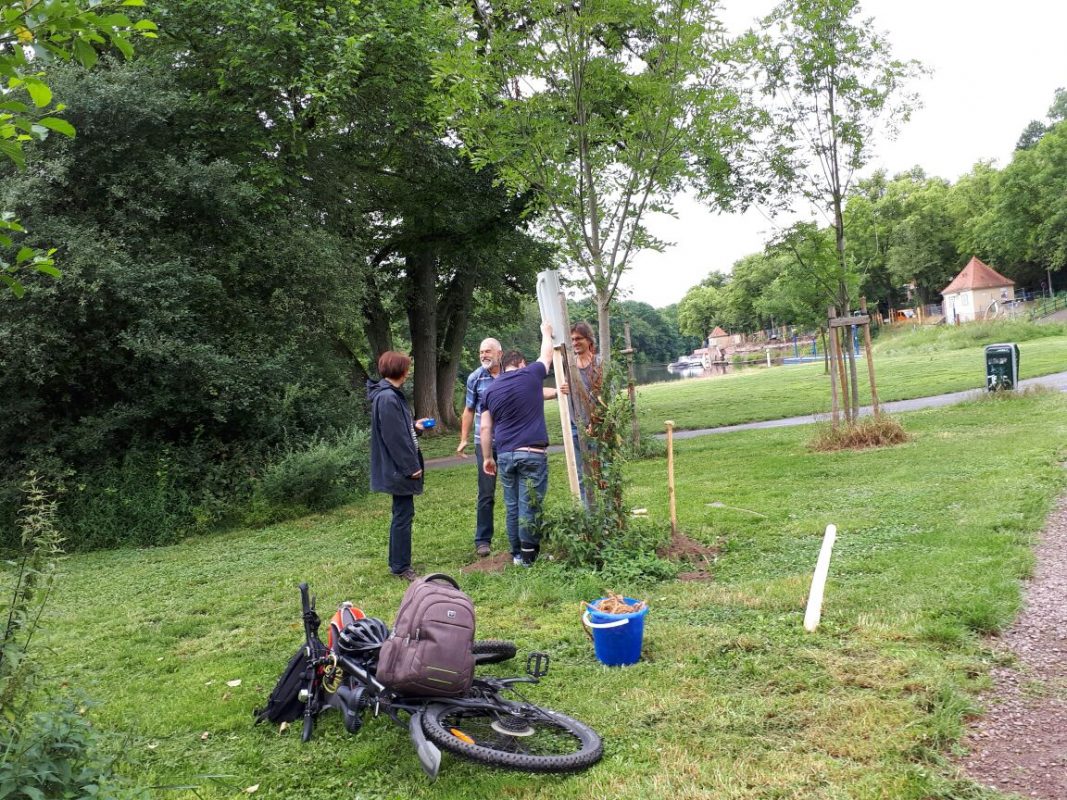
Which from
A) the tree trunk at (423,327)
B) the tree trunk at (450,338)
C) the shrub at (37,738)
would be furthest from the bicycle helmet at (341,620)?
the tree trunk at (450,338)

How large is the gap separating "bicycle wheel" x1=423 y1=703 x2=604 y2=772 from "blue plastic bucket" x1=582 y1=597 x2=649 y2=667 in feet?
2.24

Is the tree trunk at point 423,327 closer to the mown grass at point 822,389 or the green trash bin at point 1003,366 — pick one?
the mown grass at point 822,389

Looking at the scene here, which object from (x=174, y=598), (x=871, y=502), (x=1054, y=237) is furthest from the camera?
(x=1054, y=237)

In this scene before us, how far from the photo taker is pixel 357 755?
138 inches

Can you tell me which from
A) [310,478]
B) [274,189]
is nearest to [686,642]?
[310,478]

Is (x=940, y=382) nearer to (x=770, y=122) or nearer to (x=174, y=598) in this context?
(x=770, y=122)

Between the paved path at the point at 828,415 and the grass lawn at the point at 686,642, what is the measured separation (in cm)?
648

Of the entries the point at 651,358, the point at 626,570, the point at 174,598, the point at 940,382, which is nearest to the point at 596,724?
the point at 626,570

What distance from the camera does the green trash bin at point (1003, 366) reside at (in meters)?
15.5

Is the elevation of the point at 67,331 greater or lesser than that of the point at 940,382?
greater

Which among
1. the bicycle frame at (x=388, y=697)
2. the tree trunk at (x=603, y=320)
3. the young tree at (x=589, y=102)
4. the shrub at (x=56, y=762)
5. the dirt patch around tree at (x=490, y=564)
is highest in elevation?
the young tree at (x=589, y=102)

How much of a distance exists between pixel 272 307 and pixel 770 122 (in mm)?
8292

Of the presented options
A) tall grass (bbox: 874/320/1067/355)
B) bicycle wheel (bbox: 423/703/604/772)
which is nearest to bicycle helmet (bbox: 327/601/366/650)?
bicycle wheel (bbox: 423/703/604/772)

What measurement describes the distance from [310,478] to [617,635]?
7661 millimetres
